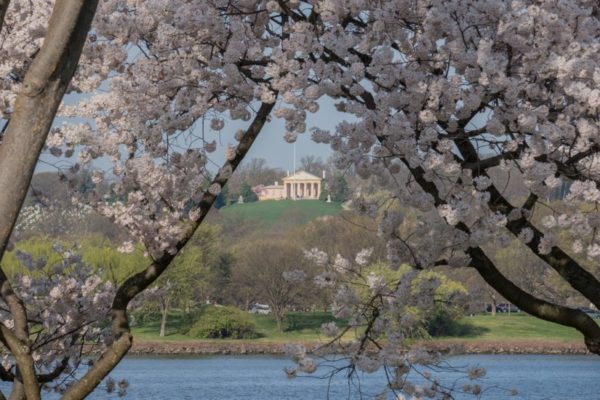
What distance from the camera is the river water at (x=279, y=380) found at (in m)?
30.8

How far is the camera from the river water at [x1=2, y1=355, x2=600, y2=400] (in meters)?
30.8

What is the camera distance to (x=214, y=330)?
53844 mm

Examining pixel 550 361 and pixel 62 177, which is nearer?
pixel 62 177

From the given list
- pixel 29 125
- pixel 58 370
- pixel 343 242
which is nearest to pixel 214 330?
pixel 343 242

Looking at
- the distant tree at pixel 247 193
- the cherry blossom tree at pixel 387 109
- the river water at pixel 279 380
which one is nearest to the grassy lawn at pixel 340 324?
the river water at pixel 279 380

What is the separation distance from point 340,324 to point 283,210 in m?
71.7

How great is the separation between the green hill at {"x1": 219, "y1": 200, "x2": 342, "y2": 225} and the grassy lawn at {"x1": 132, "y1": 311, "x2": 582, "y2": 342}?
52136mm

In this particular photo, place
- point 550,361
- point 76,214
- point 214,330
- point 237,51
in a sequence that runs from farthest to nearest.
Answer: point 76,214
point 214,330
point 550,361
point 237,51

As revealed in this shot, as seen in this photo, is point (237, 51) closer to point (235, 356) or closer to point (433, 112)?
point (433, 112)

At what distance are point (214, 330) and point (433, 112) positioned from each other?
4826 cm

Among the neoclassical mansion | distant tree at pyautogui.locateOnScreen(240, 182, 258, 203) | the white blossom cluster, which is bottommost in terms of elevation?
the white blossom cluster

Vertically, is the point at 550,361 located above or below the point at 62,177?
below

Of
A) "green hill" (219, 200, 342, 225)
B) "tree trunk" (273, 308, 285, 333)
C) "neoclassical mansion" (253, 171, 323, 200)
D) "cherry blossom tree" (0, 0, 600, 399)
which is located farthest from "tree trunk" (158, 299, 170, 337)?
"neoclassical mansion" (253, 171, 323, 200)

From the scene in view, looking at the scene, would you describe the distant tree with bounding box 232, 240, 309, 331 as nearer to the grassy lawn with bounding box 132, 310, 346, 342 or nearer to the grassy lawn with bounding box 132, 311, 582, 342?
the grassy lawn with bounding box 132, 310, 346, 342
